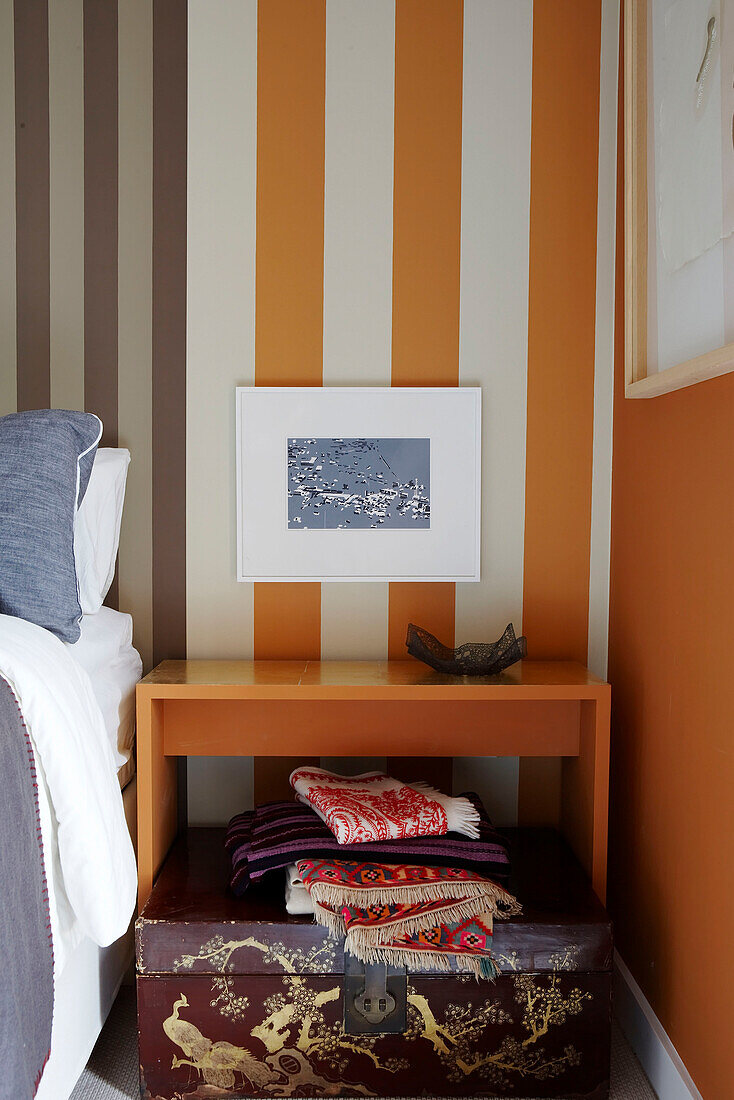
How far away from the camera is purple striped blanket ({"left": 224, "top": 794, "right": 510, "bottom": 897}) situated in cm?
163

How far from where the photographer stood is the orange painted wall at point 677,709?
4.58 ft

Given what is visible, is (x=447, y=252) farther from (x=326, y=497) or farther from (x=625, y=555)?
(x=625, y=555)

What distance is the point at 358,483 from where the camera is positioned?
6.68 feet

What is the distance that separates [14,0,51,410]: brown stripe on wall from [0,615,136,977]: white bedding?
2.93ft

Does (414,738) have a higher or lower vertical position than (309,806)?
higher

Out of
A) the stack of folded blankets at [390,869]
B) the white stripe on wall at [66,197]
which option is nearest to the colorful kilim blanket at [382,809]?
the stack of folded blankets at [390,869]

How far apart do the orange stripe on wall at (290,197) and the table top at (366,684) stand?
1.01 ft

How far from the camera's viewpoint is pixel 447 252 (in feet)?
6.65

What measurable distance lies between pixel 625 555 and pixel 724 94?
3.18 ft

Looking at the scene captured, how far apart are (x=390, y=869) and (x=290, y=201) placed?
4.99 ft

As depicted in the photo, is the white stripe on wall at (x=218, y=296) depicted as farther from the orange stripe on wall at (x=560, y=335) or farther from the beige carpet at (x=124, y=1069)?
the beige carpet at (x=124, y=1069)

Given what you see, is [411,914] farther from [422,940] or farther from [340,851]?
[340,851]

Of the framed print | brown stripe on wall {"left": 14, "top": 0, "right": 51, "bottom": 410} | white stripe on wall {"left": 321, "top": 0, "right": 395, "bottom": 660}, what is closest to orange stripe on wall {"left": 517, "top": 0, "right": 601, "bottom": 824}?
the framed print

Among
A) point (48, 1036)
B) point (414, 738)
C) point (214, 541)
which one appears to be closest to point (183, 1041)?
point (48, 1036)
